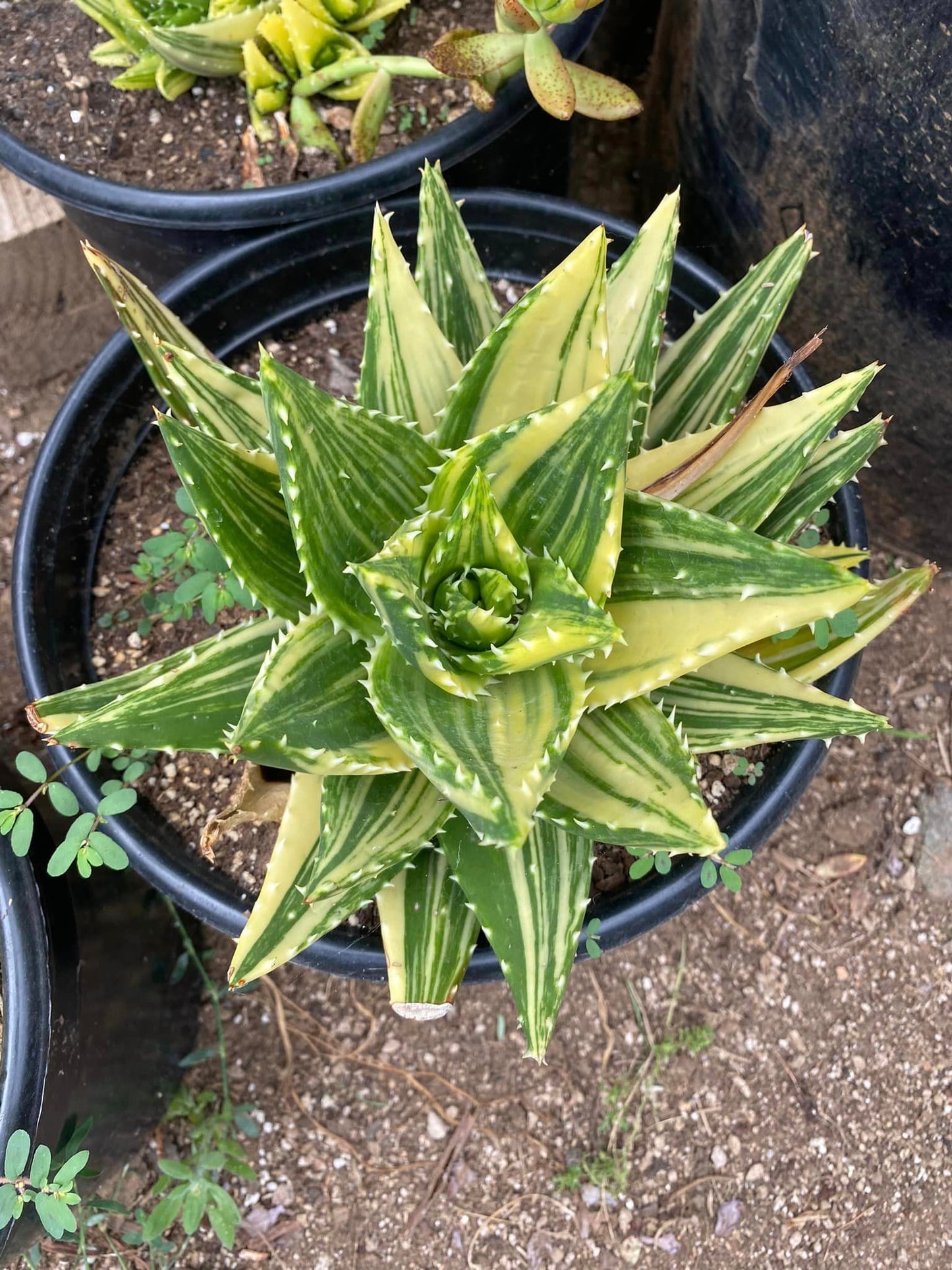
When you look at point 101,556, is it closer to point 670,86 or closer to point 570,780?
point 570,780

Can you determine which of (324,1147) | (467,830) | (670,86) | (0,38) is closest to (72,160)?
(0,38)

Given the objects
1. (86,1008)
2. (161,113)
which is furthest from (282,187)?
(86,1008)

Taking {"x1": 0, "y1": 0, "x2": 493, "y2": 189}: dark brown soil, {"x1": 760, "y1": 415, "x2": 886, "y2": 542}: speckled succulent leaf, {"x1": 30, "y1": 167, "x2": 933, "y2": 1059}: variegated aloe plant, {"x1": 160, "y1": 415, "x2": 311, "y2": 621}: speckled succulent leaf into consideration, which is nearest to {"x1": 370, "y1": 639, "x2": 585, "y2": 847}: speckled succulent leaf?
{"x1": 30, "y1": 167, "x2": 933, "y2": 1059}: variegated aloe plant

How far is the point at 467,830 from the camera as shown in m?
0.89

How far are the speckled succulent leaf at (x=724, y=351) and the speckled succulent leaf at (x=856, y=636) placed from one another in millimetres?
255

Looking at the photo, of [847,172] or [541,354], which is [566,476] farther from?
[847,172]

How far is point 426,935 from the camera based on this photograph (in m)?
0.96

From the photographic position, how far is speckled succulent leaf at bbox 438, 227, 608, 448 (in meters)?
0.78

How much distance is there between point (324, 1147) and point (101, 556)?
3.26ft

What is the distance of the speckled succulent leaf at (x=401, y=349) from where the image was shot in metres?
0.88

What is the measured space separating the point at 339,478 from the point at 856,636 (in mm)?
600

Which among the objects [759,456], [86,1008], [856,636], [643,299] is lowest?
[86,1008]

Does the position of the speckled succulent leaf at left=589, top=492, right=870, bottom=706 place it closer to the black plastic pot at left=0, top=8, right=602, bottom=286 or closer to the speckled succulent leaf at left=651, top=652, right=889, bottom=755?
the speckled succulent leaf at left=651, top=652, right=889, bottom=755

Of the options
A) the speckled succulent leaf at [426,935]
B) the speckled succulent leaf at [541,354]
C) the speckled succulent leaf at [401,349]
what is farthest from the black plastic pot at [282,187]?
the speckled succulent leaf at [426,935]
